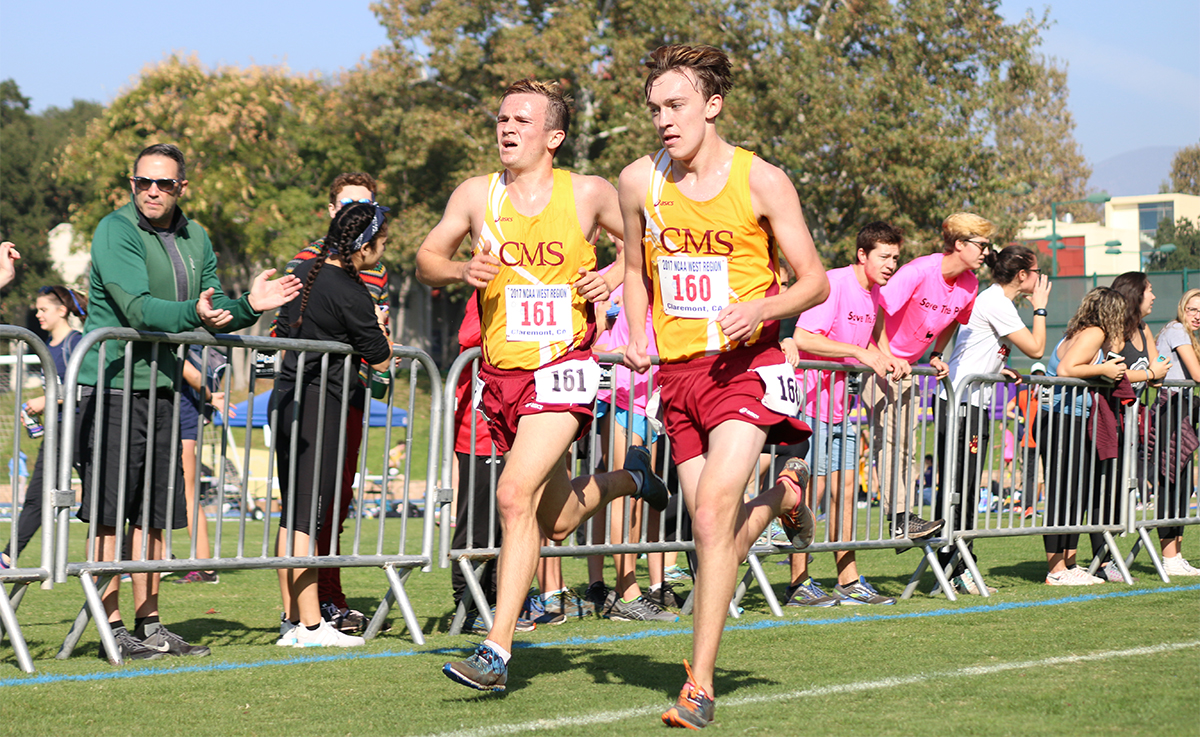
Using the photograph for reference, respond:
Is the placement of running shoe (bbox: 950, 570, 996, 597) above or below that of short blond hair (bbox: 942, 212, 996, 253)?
below

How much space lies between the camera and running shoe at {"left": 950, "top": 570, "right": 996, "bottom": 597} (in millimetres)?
8281

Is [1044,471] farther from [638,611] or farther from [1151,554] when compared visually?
[638,611]

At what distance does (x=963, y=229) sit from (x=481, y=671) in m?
4.78

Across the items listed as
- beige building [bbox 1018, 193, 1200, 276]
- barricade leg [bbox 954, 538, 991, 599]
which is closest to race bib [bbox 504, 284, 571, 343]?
barricade leg [bbox 954, 538, 991, 599]

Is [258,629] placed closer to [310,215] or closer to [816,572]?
[816,572]

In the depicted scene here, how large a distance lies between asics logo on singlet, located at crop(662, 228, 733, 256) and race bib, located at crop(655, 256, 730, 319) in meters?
0.03

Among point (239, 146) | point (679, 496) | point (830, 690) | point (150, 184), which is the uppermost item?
point (239, 146)

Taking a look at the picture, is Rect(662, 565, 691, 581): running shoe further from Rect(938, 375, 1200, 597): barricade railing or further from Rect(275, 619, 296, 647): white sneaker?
Rect(275, 619, 296, 647): white sneaker

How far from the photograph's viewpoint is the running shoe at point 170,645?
571 cm

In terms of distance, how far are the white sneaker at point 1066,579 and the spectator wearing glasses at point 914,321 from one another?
1.13 meters

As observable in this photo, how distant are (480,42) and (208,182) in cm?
842

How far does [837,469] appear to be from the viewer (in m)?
7.92

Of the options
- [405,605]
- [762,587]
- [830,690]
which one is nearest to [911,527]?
[762,587]

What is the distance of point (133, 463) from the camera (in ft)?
18.6
